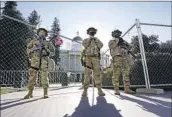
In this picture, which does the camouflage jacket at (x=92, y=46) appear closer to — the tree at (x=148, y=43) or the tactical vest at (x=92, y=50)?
the tactical vest at (x=92, y=50)

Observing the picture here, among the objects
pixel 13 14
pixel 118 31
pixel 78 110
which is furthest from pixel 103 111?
pixel 13 14

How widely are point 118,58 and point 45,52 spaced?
1.81m

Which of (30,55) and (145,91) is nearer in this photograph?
(30,55)

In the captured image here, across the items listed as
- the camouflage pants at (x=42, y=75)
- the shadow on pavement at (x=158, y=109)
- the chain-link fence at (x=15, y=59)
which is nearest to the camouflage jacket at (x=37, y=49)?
the camouflage pants at (x=42, y=75)

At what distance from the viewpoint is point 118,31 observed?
666 centimetres

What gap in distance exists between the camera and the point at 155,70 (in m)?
7.16

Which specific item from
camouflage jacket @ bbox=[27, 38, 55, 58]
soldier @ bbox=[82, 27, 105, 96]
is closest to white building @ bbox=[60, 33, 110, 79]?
soldier @ bbox=[82, 27, 105, 96]

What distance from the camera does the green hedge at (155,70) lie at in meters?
7.14

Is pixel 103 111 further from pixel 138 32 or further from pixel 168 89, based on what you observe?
pixel 168 89

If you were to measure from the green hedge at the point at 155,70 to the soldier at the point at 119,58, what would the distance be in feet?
2.34

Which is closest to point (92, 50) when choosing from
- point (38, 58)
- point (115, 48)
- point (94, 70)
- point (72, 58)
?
point (94, 70)

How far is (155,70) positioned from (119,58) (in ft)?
4.38

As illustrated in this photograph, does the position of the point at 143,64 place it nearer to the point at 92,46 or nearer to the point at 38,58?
the point at 92,46

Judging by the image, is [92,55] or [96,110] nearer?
[96,110]
